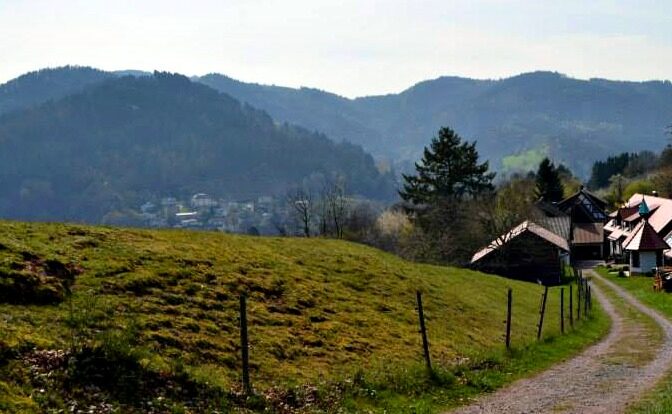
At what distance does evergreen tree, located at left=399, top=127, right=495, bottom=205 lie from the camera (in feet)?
416

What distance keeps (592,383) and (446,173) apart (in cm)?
10750

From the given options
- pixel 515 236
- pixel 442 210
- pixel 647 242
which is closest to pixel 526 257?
pixel 515 236

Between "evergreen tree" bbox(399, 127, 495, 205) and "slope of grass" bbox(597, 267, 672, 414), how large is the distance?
31.5 metres

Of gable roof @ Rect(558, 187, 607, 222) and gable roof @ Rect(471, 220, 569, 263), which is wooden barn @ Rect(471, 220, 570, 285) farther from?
gable roof @ Rect(558, 187, 607, 222)

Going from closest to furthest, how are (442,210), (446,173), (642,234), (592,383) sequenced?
1. (592,383)
2. (642,234)
3. (442,210)
4. (446,173)

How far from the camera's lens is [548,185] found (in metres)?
154

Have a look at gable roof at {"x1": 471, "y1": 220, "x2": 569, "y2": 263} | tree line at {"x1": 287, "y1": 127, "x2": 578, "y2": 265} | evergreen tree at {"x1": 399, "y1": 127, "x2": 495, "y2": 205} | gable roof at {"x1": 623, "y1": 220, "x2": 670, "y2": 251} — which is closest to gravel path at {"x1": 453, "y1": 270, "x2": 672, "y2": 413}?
gable roof at {"x1": 623, "y1": 220, "x2": 670, "y2": 251}

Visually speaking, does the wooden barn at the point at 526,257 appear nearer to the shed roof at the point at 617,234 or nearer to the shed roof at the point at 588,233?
the shed roof at the point at 617,234

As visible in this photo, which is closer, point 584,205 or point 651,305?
point 651,305

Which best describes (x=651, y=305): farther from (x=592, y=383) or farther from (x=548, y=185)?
(x=548, y=185)

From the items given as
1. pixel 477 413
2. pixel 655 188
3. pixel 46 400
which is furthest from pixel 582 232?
pixel 46 400

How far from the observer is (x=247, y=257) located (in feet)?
105

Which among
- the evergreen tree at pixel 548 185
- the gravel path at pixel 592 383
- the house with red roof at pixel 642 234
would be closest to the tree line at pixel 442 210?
the evergreen tree at pixel 548 185

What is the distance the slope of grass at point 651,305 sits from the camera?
16.6 m
